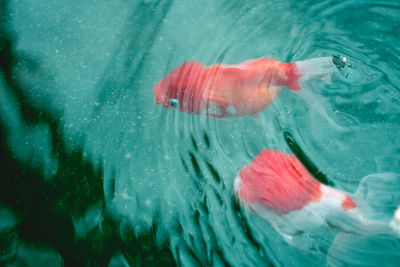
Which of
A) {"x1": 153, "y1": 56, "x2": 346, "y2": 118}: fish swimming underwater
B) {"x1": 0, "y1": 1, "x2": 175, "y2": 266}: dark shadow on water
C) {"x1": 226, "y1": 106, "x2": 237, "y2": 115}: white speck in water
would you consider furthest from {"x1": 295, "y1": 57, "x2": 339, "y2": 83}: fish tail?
{"x1": 0, "y1": 1, "x2": 175, "y2": 266}: dark shadow on water

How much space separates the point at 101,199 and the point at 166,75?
48 cm

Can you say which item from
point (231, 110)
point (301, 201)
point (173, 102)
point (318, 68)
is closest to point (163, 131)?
point (173, 102)

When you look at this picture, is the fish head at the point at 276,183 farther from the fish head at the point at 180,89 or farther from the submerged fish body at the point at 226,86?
the fish head at the point at 180,89

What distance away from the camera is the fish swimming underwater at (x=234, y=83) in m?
1.18

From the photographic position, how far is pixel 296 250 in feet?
3.23

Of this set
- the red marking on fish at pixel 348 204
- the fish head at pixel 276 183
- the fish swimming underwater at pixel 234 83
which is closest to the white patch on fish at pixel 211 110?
the fish swimming underwater at pixel 234 83

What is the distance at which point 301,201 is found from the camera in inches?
40.5

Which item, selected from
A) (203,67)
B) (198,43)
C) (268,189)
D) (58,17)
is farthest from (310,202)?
(58,17)

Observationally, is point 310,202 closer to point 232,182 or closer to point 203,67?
point 232,182

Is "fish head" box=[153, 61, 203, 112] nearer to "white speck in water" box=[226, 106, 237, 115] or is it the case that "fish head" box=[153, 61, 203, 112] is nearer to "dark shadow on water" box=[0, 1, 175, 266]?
"white speck in water" box=[226, 106, 237, 115]

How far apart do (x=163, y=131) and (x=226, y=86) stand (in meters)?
0.28

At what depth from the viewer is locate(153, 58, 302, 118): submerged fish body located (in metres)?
1.18

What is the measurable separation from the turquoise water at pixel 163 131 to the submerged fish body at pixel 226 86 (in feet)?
0.10

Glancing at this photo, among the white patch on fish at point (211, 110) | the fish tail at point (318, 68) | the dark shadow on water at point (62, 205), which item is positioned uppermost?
the fish tail at point (318, 68)
